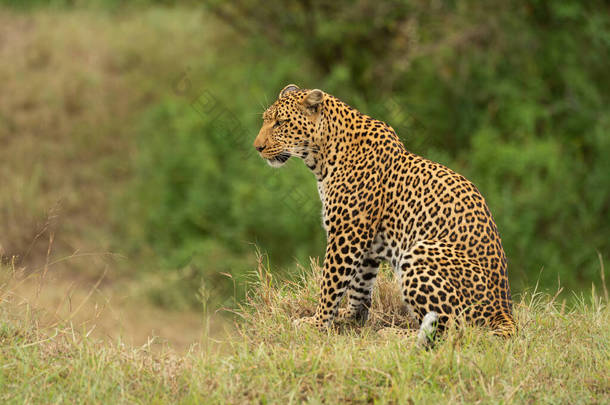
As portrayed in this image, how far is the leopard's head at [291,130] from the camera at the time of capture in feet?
22.7

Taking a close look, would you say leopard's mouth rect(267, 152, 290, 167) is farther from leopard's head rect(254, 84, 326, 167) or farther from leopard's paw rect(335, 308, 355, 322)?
leopard's paw rect(335, 308, 355, 322)

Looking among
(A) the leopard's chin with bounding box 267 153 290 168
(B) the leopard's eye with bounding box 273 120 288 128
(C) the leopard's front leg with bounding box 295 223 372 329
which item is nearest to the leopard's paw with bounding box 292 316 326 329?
(C) the leopard's front leg with bounding box 295 223 372 329

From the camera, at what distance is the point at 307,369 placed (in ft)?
18.3

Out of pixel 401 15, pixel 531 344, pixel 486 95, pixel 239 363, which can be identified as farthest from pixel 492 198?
pixel 239 363

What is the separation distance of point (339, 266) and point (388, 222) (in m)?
0.55

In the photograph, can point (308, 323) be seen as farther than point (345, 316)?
No

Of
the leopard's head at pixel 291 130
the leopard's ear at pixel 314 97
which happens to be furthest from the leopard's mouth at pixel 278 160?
the leopard's ear at pixel 314 97

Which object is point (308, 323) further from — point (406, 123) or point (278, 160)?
point (406, 123)

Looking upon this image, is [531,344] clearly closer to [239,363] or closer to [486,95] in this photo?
[239,363]

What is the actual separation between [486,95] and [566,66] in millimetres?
1700

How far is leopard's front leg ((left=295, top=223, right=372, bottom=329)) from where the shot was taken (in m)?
6.61

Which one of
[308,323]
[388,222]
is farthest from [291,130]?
[308,323]

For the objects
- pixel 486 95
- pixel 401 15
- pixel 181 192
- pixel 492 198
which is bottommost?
pixel 181 192

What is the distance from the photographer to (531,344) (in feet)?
20.1
